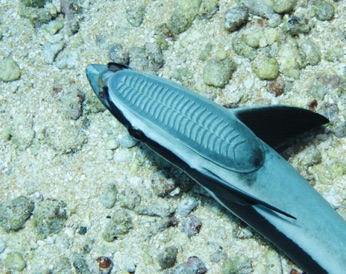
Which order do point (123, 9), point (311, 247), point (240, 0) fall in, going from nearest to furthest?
1. point (311, 247)
2. point (240, 0)
3. point (123, 9)

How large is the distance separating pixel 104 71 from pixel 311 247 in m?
2.15

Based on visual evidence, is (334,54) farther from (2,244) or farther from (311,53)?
(2,244)

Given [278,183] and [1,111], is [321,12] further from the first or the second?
[1,111]

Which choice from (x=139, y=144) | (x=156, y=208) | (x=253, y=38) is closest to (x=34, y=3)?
(x=139, y=144)

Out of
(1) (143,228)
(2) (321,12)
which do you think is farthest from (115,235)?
(2) (321,12)

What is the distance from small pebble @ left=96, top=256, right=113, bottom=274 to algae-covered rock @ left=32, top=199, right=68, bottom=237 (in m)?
0.53

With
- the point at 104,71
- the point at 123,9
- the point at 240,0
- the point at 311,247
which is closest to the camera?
the point at 311,247

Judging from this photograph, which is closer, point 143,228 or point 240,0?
point 143,228

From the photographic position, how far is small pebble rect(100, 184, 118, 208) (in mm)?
3959

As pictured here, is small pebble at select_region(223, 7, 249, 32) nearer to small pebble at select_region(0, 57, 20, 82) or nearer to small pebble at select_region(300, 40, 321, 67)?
small pebble at select_region(300, 40, 321, 67)

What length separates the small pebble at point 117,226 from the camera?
12.7ft

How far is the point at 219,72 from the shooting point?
398 centimetres

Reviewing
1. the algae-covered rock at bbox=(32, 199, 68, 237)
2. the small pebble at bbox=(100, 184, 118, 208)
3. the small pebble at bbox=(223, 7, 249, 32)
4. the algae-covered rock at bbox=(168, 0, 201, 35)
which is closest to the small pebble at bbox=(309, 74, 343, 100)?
the small pebble at bbox=(223, 7, 249, 32)

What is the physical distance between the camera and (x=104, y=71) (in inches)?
132
